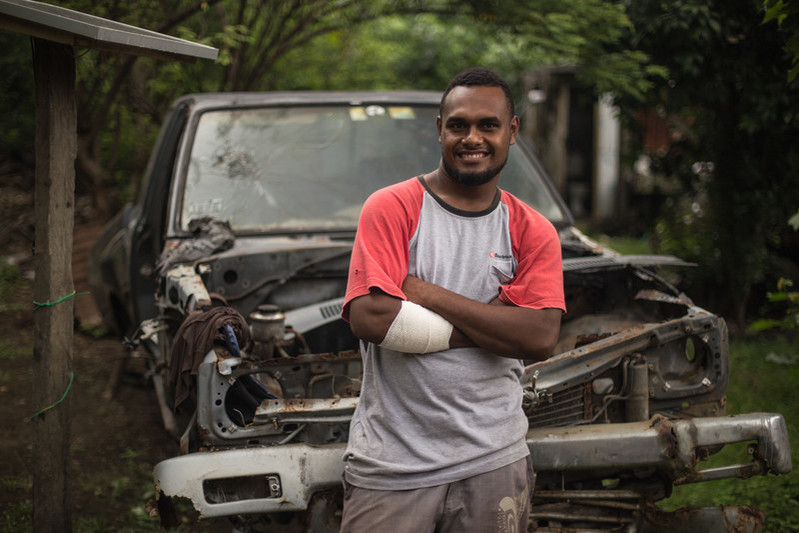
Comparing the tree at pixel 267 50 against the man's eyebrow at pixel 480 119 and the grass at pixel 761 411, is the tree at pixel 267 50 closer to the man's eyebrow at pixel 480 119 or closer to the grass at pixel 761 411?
the grass at pixel 761 411

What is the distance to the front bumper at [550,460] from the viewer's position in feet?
→ 8.80

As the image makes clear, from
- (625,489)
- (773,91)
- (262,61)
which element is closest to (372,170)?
(625,489)

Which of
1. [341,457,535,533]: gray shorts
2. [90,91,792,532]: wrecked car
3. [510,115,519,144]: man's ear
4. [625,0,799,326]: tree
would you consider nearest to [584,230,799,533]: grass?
[625,0,799,326]: tree

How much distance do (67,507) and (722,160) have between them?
5.43 metres

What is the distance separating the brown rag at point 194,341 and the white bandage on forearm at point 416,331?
3.49ft

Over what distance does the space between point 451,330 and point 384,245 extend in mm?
283

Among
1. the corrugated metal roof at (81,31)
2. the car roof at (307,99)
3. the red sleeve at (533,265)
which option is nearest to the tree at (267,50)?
the car roof at (307,99)

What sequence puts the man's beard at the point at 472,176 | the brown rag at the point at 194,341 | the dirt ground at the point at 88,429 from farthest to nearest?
the dirt ground at the point at 88,429, the brown rag at the point at 194,341, the man's beard at the point at 472,176

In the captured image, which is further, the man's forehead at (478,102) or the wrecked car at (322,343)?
the wrecked car at (322,343)

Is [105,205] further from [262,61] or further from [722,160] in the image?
[722,160]

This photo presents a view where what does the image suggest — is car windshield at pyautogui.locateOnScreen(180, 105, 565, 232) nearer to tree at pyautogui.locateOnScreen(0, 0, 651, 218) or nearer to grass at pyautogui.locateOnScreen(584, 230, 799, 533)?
tree at pyautogui.locateOnScreen(0, 0, 651, 218)

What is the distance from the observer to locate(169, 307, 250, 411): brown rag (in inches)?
116

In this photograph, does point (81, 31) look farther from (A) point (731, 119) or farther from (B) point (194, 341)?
(A) point (731, 119)

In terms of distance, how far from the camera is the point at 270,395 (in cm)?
302
